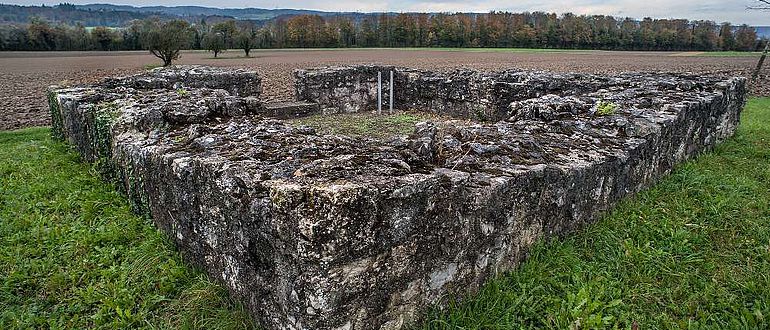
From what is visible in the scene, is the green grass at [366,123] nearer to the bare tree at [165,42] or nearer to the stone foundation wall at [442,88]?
the stone foundation wall at [442,88]

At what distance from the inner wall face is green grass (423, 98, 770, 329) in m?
0.19

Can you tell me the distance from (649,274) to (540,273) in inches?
37.6

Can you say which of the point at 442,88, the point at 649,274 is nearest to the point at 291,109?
the point at 442,88

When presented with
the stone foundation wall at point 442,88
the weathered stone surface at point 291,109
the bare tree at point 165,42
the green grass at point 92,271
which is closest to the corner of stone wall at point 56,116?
the green grass at point 92,271

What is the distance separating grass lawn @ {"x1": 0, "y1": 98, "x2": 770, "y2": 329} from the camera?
368cm

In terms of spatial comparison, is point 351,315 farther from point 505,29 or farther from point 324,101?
point 505,29

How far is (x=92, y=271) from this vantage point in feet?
14.7

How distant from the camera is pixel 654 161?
5.87m

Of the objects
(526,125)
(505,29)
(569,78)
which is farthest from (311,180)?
(505,29)

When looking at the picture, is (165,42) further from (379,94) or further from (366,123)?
(366,123)

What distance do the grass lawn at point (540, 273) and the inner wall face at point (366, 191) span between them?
0.68 feet

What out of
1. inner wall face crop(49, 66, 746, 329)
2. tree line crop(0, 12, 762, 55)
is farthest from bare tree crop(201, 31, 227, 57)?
inner wall face crop(49, 66, 746, 329)

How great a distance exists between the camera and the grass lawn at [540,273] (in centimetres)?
368

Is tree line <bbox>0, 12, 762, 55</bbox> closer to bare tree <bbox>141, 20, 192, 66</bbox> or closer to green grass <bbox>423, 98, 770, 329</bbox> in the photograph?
bare tree <bbox>141, 20, 192, 66</bbox>
